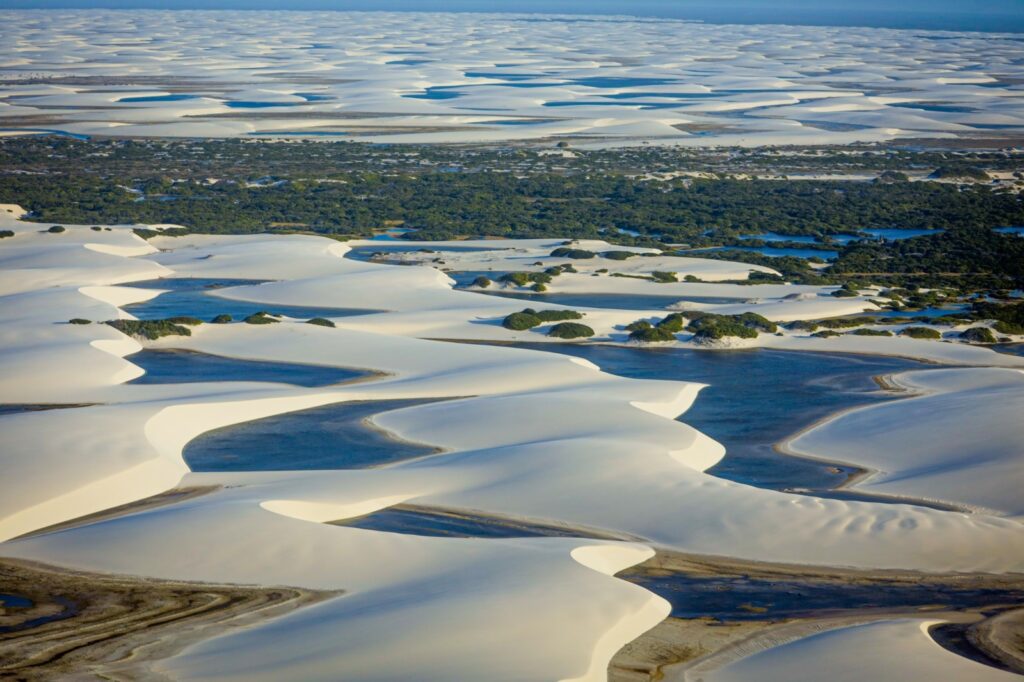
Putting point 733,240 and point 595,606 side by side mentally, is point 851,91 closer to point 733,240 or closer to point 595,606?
point 733,240

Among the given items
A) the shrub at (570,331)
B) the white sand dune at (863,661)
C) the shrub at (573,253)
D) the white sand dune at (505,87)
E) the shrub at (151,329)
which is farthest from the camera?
the white sand dune at (505,87)

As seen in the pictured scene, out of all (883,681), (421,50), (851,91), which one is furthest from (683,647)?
(421,50)

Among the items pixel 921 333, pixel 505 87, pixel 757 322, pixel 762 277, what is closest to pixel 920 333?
pixel 921 333

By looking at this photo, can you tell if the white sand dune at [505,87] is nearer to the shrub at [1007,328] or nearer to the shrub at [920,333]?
the shrub at [1007,328]

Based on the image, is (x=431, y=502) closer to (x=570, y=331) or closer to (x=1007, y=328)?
(x=570, y=331)

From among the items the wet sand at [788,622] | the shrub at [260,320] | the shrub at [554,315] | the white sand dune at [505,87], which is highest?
the white sand dune at [505,87]

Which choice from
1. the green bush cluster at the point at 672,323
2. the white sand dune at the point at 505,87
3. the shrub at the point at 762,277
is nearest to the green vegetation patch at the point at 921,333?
the green bush cluster at the point at 672,323
